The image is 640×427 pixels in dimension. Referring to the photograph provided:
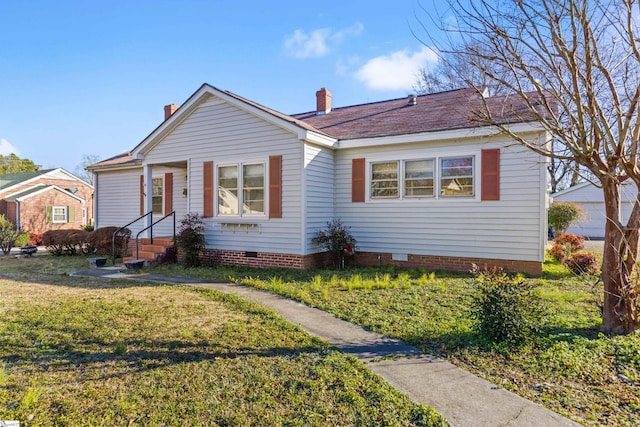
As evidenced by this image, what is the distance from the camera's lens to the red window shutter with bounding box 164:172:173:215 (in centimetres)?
1362

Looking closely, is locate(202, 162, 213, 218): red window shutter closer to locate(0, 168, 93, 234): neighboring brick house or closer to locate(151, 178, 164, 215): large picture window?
locate(151, 178, 164, 215): large picture window

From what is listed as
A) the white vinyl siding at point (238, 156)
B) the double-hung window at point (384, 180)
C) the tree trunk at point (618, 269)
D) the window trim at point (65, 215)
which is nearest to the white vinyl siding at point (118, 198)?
the white vinyl siding at point (238, 156)

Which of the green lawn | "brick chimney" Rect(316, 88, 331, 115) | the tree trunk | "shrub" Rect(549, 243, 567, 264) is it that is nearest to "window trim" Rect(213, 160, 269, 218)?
the green lawn

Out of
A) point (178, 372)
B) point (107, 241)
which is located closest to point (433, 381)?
point (178, 372)

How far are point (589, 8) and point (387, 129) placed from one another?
21.3 feet

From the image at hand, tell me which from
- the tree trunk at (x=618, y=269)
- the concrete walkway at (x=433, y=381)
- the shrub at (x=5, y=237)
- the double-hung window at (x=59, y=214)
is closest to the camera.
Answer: the concrete walkway at (x=433, y=381)

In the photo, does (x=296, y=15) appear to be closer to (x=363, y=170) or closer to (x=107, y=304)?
(x=363, y=170)

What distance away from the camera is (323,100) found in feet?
48.2

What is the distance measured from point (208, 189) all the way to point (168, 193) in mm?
3568

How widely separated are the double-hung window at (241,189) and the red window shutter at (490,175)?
573cm

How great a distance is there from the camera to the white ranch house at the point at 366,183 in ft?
28.9

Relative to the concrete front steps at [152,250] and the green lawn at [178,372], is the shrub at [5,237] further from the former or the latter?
the green lawn at [178,372]

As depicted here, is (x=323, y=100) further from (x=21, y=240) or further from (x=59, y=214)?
(x=59, y=214)

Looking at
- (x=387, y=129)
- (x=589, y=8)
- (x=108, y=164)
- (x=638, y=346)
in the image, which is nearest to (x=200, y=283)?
(x=387, y=129)
